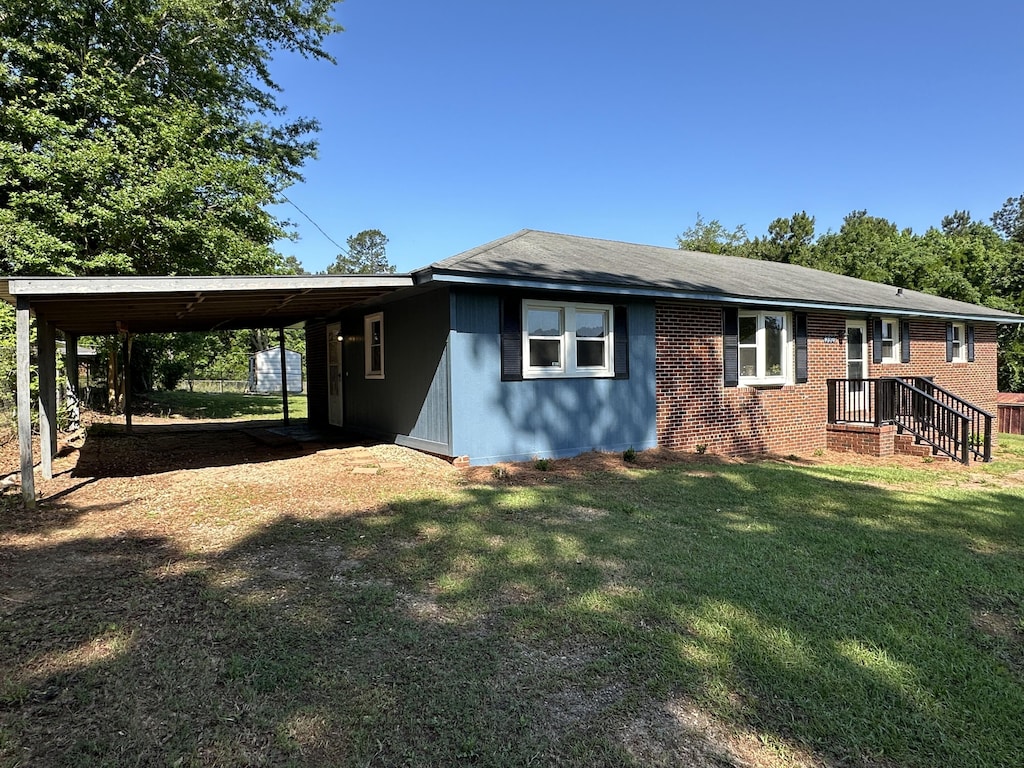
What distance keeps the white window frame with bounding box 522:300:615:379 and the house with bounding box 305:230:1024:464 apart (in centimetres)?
2

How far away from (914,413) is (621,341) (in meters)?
6.40

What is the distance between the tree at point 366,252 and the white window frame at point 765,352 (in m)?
66.3

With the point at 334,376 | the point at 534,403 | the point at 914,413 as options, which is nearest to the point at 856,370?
the point at 914,413

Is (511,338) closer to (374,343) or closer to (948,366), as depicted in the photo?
(374,343)

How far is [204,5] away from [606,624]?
57.2 ft

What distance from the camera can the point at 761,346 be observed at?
34.8 ft

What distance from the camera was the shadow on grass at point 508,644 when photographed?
2230mm

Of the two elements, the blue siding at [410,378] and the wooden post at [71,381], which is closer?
the blue siding at [410,378]

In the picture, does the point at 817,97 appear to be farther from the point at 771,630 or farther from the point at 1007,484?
the point at 771,630

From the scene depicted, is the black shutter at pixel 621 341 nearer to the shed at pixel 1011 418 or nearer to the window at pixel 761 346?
the window at pixel 761 346

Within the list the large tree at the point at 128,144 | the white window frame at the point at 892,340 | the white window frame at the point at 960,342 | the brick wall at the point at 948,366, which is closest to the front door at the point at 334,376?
the large tree at the point at 128,144

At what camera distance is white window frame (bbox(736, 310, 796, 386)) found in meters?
10.5

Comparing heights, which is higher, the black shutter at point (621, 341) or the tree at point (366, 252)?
the tree at point (366, 252)

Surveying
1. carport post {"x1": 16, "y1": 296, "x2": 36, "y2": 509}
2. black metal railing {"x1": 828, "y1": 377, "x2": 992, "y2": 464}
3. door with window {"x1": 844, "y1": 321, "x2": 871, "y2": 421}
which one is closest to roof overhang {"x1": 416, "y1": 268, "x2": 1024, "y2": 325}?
door with window {"x1": 844, "y1": 321, "x2": 871, "y2": 421}
